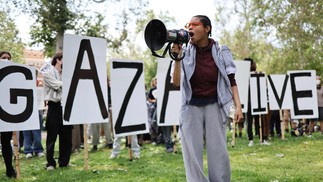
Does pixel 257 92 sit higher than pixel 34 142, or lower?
higher

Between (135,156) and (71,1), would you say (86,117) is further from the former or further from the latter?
(71,1)

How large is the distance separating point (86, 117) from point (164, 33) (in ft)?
10.1

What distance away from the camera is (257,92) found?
9.19 m

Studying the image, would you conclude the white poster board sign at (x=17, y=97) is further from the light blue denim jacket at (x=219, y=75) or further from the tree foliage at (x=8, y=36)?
the tree foliage at (x=8, y=36)

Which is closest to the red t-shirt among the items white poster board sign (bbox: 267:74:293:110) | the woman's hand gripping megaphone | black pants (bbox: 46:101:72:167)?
the woman's hand gripping megaphone

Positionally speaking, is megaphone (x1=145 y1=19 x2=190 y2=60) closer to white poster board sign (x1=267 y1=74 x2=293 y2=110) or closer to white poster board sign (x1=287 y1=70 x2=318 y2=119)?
white poster board sign (x1=267 y1=74 x2=293 y2=110)

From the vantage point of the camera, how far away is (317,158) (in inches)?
263

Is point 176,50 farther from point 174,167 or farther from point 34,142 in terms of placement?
point 34,142

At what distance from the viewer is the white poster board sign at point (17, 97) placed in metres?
5.40

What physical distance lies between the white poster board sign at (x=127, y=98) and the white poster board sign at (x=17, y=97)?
1.31 meters

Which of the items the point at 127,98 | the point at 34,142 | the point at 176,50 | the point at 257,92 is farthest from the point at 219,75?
the point at 34,142

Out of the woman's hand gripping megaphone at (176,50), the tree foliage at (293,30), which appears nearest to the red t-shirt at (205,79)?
the woman's hand gripping megaphone at (176,50)

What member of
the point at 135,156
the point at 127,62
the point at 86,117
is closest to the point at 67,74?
the point at 86,117

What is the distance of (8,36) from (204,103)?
17.5 meters
